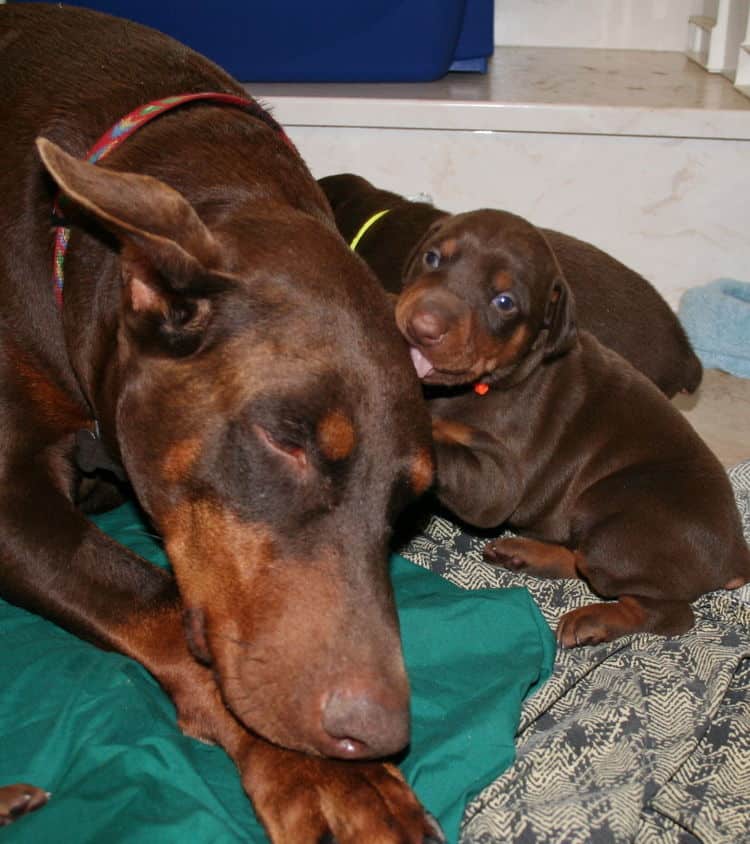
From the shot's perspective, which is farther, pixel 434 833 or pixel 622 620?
pixel 622 620

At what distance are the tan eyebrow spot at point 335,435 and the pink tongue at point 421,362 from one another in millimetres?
891

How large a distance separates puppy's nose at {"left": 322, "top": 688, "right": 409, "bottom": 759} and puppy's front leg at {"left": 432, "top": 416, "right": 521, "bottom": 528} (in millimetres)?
1107

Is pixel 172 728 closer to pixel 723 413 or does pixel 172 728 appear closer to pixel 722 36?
pixel 723 413

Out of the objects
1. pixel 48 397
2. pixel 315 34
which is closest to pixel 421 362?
pixel 48 397

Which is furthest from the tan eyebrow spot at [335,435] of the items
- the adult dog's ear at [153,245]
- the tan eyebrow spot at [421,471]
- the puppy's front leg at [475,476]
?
the puppy's front leg at [475,476]

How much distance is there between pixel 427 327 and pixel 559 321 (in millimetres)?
443

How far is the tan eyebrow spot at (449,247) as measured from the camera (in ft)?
9.53

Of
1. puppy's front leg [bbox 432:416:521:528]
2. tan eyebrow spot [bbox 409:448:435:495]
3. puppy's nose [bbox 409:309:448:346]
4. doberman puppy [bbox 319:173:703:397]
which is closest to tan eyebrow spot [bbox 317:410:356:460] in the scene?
tan eyebrow spot [bbox 409:448:435:495]

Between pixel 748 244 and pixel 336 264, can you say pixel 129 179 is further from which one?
pixel 748 244

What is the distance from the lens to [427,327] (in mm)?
2658

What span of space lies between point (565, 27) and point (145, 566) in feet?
16.5

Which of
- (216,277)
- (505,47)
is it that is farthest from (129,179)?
(505,47)

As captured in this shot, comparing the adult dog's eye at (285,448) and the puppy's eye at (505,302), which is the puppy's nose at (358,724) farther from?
the puppy's eye at (505,302)

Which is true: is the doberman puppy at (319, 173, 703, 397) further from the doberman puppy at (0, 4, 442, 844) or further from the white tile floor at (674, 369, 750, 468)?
the doberman puppy at (0, 4, 442, 844)
